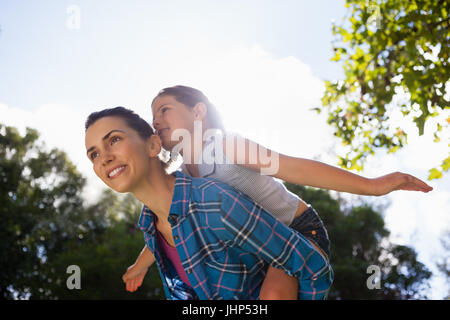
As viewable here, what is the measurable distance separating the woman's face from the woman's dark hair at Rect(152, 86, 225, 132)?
1.53 feet

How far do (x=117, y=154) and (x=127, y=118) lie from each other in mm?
253

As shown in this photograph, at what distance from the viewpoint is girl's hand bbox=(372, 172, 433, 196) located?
1813mm

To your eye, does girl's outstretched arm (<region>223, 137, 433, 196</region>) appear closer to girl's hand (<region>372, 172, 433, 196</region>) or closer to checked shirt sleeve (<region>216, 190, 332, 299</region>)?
girl's hand (<region>372, 172, 433, 196</region>)

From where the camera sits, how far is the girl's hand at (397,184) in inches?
71.4

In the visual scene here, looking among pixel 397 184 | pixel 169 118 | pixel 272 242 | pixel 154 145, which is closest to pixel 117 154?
pixel 154 145

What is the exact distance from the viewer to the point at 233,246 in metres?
1.78

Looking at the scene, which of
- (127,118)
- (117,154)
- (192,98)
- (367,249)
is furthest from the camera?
(367,249)

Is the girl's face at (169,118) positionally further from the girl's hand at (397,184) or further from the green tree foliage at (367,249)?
the green tree foliage at (367,249)

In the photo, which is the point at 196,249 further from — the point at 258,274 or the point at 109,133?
the point at 109,133

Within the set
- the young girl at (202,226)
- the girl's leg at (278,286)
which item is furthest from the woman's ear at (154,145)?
the girl's leg at (278,286)

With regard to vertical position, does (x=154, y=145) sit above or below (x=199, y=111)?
below

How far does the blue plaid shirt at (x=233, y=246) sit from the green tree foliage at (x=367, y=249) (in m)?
16.4

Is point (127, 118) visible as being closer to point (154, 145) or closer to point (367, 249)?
point (154, 145)
